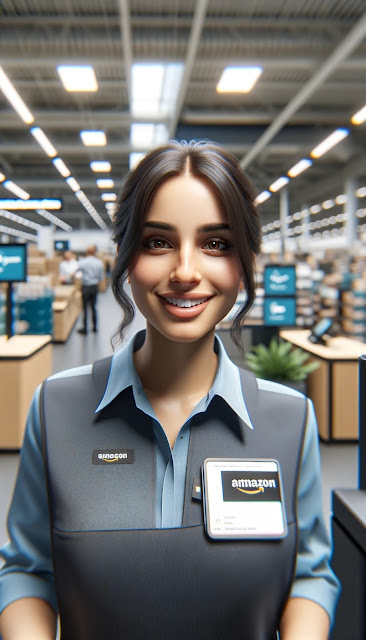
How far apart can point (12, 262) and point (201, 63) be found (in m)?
5.16

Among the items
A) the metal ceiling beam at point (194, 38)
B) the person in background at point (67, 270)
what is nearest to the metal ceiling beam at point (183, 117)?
the metal ceiling beam at point (194, 38)

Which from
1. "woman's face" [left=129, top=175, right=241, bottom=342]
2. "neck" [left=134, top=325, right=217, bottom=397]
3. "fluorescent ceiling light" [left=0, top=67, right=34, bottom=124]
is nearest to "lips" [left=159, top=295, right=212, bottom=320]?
"woman's face" [left=129, top=175, right=241, bottom=342]

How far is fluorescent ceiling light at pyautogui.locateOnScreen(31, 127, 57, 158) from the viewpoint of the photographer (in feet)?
37.5

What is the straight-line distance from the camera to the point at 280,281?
20.5 ft

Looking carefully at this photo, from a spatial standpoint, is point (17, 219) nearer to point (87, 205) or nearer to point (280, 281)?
point (87, 205)

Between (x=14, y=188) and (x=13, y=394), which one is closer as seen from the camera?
(x=13, y=394)

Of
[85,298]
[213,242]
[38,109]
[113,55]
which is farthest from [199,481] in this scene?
[38,109]

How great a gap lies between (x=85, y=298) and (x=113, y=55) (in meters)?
4.50

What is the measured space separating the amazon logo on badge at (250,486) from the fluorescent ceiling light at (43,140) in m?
11.4

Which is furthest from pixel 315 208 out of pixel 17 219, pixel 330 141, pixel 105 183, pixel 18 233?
pixel 18 233

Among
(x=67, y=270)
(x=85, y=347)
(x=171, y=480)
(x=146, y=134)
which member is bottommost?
(x=85, y=347)

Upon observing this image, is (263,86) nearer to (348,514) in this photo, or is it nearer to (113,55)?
(113,55)

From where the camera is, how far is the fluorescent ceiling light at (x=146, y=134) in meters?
12.8

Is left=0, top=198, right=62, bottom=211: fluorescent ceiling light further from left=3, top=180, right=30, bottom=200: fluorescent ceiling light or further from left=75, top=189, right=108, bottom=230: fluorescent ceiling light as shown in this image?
left=75, top=189, right=108, bottom=230: fluorescent ceiling light
